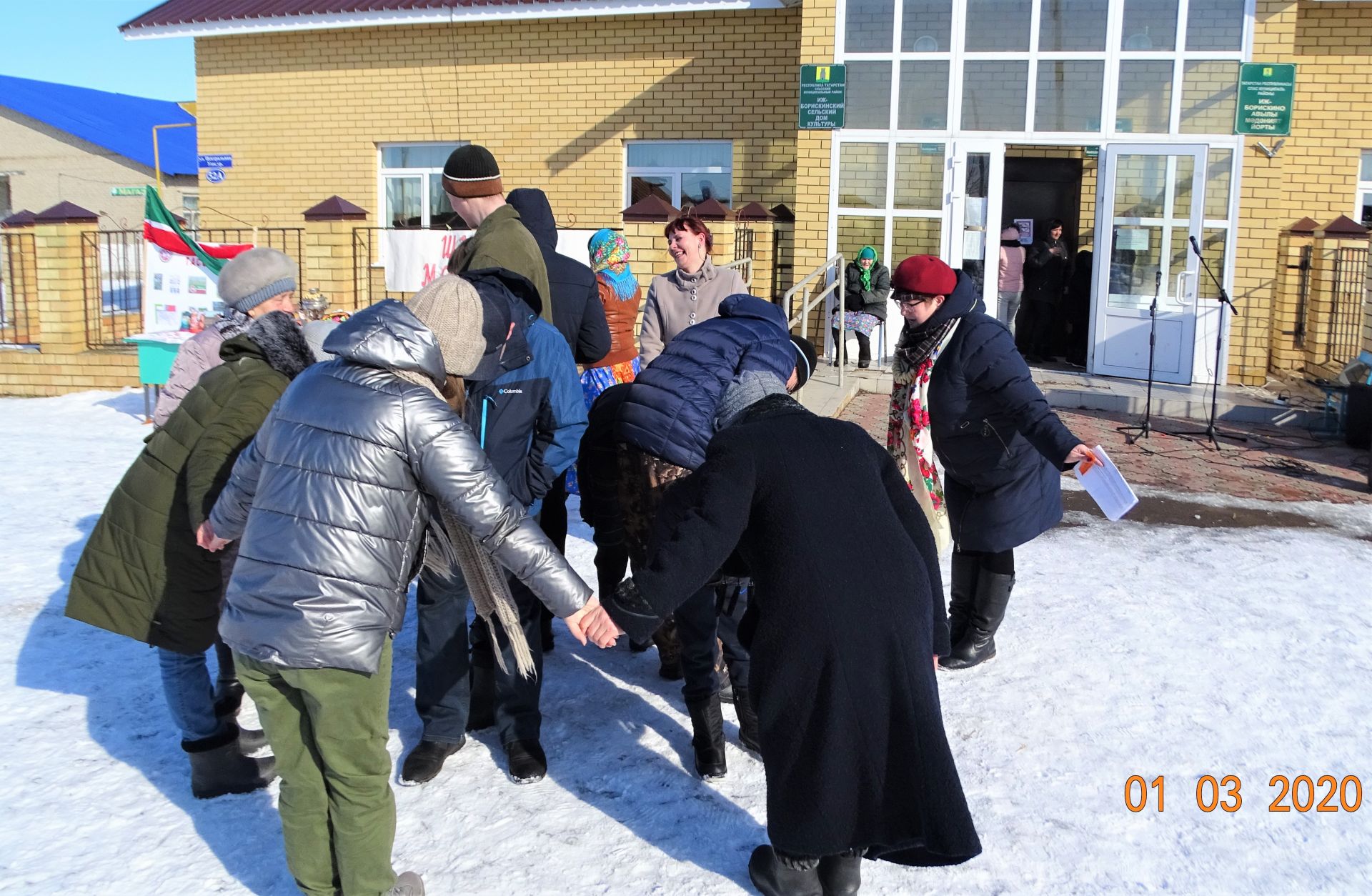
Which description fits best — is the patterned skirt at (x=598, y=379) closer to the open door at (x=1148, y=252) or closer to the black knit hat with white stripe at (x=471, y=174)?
A: the black knit hat with white stripe at (x=471, y=174)

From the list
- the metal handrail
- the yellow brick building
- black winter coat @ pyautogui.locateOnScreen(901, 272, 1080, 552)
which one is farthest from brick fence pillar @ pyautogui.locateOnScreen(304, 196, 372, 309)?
black winter coat @ pyautogui.locateOnScreen(901, 272, 1080, 552)

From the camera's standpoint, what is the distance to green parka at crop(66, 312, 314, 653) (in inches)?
123

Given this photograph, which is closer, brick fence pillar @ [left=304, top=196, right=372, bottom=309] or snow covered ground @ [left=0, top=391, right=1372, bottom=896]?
snow covered ground @ [left=0, top=391, right=1372, bottom=896]

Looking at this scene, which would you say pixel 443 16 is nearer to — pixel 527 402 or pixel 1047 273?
pixel 1047 273

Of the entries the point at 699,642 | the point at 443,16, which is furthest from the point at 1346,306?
the point at 443,16

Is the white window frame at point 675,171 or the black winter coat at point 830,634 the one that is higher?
the white window frame at point 675,171

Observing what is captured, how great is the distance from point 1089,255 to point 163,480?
12.3 meters

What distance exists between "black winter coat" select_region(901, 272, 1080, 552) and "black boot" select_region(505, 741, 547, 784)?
191 centimetres

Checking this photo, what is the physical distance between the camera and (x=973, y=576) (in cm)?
441

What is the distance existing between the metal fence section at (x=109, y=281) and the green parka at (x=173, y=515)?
889cm

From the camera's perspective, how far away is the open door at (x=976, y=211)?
11109 millimetres

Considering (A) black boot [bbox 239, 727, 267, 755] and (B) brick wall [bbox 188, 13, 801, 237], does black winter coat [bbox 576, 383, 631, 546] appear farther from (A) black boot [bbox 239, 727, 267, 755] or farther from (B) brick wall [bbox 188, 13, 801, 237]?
(B) brick wall [bbox 188, 13, 801, 237]

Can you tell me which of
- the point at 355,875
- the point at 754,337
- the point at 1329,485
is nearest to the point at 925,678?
the point at 754,337
